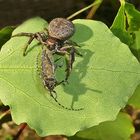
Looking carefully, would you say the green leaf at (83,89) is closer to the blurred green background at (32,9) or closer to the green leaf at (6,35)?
the green leaf at (6,35)

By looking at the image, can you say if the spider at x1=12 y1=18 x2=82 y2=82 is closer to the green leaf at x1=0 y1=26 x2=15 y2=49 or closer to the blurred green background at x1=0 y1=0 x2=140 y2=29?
the green leaf at x1=0 y1=26 x2=15 y2=49

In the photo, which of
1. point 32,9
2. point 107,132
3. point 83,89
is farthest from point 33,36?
point 32,9

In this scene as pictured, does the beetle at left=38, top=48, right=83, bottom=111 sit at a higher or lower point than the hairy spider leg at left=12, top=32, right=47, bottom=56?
lower

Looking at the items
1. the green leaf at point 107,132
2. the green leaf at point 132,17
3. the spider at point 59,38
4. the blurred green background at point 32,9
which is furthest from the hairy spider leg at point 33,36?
the blurred green background at point 32,9

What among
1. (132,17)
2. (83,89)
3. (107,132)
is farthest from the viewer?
(107,132)

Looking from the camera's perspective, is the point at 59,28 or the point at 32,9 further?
the point at 32,9

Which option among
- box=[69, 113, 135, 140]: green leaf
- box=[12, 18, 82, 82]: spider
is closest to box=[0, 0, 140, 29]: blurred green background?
box=[69, 113, 135, 140]: green leaf

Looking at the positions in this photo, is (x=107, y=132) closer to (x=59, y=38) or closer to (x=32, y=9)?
(x=59, y=38)

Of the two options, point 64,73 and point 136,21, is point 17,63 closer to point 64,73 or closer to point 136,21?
point 64,73
